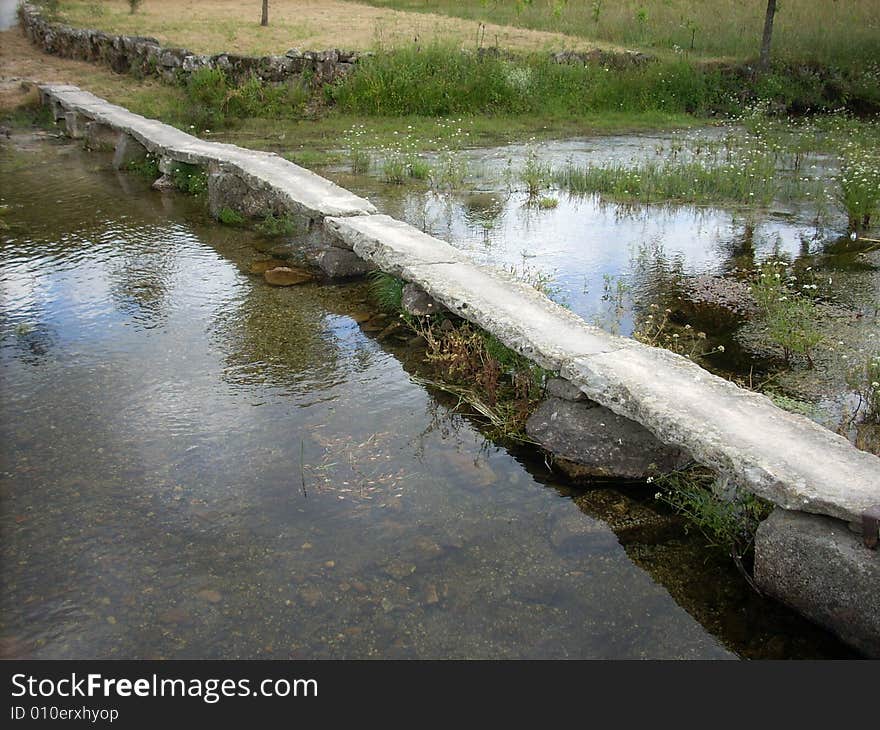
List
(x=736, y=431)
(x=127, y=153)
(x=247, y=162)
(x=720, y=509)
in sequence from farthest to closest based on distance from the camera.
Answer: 1. (x=127, y=153)
2. (x=247, y=162)
3. (x=720, y=509)
4. (x=736, y=431)

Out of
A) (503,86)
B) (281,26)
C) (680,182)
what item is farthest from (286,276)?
(281,26)

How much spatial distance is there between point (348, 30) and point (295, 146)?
7.68 metres

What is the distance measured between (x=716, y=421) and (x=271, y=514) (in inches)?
82.0

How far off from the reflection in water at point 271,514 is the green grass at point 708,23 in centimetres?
1315

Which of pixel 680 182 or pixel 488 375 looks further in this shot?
pixel 680 182

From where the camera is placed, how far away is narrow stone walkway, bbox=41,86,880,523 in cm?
331

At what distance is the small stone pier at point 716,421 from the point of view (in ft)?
10.2

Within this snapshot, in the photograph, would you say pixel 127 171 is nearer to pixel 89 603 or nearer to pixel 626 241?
pixel 626 241

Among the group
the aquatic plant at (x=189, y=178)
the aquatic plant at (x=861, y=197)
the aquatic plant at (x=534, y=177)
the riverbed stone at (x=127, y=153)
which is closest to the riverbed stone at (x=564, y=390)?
the aquatic plant at (x=861, y=197)

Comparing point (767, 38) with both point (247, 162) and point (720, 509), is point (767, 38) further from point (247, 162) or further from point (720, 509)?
point (720, 509)

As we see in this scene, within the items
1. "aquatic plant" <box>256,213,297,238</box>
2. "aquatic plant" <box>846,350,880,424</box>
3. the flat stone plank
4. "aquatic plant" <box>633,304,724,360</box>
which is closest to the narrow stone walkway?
the flat stone plank

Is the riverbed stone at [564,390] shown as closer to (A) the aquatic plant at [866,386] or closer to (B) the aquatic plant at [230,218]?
(A) the aquatic plant at [866,386]

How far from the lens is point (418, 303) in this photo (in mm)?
5895

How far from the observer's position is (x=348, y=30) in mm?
18922
